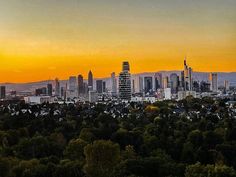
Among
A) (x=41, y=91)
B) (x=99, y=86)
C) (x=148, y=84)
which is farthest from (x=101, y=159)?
(x=148, y=84)

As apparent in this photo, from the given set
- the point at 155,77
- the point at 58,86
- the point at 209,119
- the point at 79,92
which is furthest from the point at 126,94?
the point at 209,119

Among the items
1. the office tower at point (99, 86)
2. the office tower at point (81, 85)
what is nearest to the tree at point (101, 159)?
the office tower at point (81, 85)

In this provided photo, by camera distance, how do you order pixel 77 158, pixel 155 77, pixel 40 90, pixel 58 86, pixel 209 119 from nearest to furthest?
pixel 77 158
pixel 209 119
pixel 40 90
pixel 58 86
pixel 155 77

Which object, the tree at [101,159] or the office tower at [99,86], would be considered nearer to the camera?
the tree at [101,159]

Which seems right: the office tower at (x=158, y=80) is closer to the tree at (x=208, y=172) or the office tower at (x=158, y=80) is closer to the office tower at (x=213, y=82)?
the office tower at (x=213, y=82)

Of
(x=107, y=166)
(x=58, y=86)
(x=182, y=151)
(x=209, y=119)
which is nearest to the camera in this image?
(x=107, y=166)

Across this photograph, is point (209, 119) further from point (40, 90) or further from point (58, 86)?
point (58, 86)

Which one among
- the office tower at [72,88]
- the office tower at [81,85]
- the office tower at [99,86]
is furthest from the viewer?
the office tower at [99,86]

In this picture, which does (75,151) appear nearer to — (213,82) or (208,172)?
(208,172)
